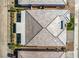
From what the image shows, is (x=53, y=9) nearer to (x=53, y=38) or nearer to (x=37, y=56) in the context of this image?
(x=53, y=38)

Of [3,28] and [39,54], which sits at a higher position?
[3,28]

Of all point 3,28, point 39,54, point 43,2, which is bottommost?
point 39,54

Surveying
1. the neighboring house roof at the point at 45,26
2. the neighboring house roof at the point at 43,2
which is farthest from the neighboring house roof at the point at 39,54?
the neighboring house roof at the point at 43,2

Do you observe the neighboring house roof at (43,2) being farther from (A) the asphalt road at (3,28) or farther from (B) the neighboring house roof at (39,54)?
(B) the neighboring house roof at (39,54)

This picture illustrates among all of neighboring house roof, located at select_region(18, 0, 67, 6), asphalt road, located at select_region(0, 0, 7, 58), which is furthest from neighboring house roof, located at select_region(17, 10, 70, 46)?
asphalt road, located at select_region(0, 0, 7, 58)

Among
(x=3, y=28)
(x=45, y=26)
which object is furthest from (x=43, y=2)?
(x=3, y=28)

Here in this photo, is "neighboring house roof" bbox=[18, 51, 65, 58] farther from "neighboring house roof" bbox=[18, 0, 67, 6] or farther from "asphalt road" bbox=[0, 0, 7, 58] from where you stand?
"neighboring house roof" bbox=[18, 0, 67, 6]

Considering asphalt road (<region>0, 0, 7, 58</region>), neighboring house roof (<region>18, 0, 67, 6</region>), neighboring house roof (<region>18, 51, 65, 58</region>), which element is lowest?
neighboring house roof (<region>18, 51, 65, 58</region>)

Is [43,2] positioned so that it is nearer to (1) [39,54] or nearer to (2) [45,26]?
(2) [45,26]

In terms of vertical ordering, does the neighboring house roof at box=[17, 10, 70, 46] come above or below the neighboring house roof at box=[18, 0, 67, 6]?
below
